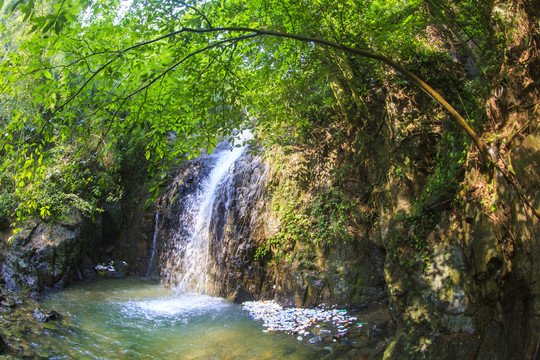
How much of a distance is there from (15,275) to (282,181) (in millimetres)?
7439

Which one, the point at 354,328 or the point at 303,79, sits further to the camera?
the point at 303,79

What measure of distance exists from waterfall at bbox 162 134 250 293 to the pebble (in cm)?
294

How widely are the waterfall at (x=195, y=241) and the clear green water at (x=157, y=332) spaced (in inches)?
35.7

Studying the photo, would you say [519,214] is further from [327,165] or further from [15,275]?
[15,275]

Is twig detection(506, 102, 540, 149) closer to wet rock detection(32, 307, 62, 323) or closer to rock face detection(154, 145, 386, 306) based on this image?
rock face detection(154, 145, 386, 306)

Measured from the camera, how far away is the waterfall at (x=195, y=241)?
10227mm

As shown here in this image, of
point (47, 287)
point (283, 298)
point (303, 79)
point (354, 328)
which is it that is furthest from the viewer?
point (47, 287)

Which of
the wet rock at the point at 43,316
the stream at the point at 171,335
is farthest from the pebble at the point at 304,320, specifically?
the wet rock at the point at 43,316

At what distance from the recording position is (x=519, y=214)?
3.49 metres

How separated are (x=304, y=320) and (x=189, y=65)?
201 inches

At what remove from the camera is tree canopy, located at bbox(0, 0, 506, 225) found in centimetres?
317

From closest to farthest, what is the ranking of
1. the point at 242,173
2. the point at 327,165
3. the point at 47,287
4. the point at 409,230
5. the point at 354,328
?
the point at 409,230
the point at 354,328
the point at 327,165
the point at 47,287
the point at 242,173

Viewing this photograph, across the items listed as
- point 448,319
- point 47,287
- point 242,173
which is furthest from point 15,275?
point 448,319

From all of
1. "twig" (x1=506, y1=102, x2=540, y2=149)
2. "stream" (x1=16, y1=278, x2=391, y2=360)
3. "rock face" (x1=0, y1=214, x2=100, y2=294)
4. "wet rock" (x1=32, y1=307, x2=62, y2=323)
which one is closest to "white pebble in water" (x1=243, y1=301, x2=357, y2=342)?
"stream" (x1=16, y1=278, x2=391, y2=360)
